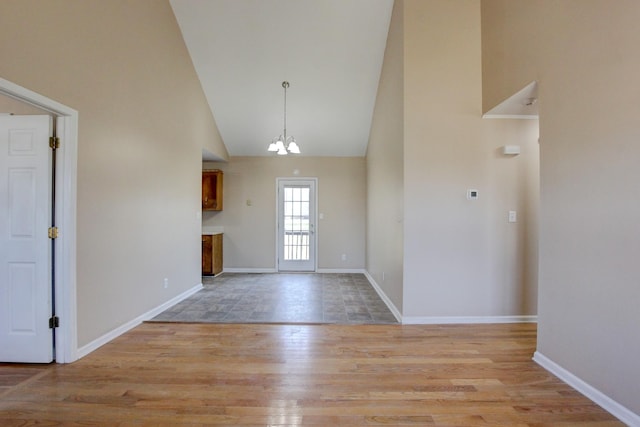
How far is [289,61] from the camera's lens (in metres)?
4.72

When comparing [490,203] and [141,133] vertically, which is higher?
[141,133]

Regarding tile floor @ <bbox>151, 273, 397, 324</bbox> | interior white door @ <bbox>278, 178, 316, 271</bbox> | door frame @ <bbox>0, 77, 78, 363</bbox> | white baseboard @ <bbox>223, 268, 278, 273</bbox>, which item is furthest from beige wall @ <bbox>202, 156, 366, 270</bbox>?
door frame @ <bbox>0, 77, 78, 363</bbox>

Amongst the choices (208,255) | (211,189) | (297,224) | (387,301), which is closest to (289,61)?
(211,189)

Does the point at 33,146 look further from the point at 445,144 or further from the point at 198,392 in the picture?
the point at 445,144

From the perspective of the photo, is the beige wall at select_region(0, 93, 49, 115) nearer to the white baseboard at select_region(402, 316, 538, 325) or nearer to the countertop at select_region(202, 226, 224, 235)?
the white baseboard at select_region(402, 316, 538, 325)

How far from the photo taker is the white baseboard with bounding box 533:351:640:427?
6.24ft

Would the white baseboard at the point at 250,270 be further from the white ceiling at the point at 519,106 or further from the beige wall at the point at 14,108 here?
the white ceiling at the point at 519,106

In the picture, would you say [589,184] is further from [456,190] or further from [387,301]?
[387,301]

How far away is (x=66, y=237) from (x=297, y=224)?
4.66 metres

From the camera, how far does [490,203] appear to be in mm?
3607

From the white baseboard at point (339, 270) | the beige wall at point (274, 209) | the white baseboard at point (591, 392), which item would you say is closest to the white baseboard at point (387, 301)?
the white baseboard at point (339, 270)

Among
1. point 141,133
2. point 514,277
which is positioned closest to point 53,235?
point 141,133

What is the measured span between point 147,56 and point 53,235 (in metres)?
2.29

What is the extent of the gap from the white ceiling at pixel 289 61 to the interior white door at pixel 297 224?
123cm
